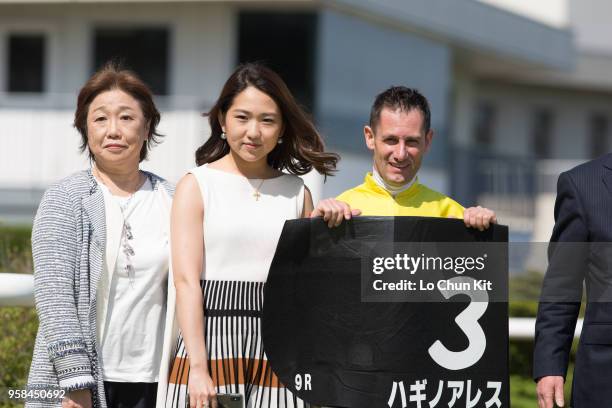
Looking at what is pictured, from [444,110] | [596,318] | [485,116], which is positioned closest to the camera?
[596,318]

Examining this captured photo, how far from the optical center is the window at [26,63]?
754 inches

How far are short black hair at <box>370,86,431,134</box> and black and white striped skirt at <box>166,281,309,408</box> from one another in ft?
2.74

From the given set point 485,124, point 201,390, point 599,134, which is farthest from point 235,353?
point 599,134

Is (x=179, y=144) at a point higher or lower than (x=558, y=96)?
lower

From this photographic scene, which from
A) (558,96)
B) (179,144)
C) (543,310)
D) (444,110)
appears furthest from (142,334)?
(558,96)

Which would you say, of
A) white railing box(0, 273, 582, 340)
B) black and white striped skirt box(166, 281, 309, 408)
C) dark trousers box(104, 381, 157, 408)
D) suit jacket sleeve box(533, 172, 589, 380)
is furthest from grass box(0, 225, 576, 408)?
suit jacket sleeve box(533, 172, 589, 380)

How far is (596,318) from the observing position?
437cm

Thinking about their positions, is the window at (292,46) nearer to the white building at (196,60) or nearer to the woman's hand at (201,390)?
the white building at (196,60)

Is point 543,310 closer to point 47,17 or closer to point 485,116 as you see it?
point 47,17

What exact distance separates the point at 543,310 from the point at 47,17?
51.3 feet

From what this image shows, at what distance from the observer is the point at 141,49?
18.8 m

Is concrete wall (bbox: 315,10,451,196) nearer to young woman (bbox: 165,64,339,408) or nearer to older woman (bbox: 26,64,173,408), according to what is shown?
older woman (bbox: 26,64,173,408)

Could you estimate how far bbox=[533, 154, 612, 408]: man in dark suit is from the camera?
14.3 feet

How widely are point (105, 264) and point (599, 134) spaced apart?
2474cm
